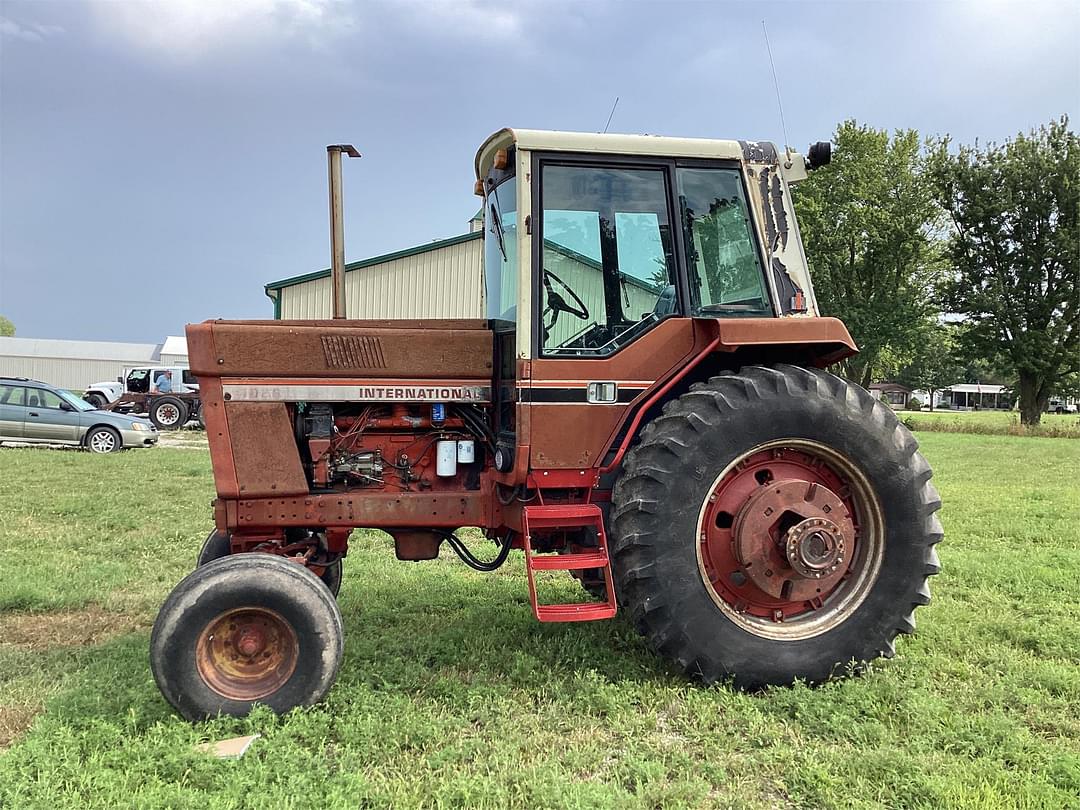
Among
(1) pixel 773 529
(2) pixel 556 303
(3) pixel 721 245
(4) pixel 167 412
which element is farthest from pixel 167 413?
(1) pixel 773 529

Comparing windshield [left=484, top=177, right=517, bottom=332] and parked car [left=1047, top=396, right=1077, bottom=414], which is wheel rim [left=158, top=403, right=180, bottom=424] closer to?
windshield [left=484, top=177, right=517, bottom=332]

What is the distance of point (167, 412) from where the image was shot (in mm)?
22047

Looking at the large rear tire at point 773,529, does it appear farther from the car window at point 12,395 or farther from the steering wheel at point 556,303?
the car window at point 12,395

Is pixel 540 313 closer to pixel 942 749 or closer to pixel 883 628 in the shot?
pixel 883 628

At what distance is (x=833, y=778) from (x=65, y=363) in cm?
6492

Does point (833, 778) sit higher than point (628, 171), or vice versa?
point (628, 171)

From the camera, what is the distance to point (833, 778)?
2.81 m

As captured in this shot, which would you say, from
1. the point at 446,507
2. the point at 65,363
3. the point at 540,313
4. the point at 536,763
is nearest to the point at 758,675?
the point at 536,763

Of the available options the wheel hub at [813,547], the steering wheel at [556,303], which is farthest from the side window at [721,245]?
the wheel hub at [813,547]

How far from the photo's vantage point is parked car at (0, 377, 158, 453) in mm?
14778

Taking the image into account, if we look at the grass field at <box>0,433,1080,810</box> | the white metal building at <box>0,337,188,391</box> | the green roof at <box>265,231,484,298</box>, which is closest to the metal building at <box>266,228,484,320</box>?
the green roof at <box>265,231,484,298</box>

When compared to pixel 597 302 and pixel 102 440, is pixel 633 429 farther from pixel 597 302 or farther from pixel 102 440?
pixel 102 440

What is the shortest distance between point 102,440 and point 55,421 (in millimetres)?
945

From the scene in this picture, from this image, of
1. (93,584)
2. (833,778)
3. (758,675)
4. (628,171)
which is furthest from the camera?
(93,584)
